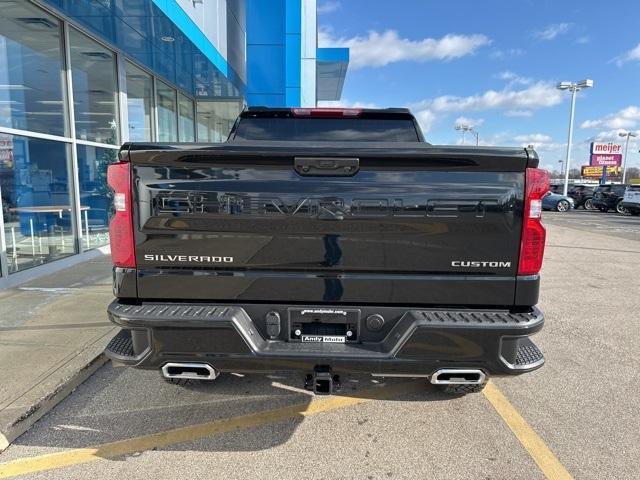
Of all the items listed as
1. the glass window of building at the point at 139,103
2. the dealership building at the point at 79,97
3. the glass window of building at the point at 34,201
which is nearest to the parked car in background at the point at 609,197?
the dealership building at the point at 79,97

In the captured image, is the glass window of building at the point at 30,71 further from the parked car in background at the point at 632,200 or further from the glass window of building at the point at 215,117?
the parked car in background at the point at 632,200

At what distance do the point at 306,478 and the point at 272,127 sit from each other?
2.75m

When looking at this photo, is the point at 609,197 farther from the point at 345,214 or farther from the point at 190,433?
the point at 190,433

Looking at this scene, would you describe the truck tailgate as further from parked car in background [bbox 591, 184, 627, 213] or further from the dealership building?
parked car in background [bbox 591, 184, 627, 213]

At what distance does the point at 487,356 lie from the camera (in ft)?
8.01

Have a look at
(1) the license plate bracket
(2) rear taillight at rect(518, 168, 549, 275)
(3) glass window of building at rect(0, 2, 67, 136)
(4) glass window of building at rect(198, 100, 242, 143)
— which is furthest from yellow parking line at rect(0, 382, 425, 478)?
(4) glass window of building at rect(198, 100, 242, 143)

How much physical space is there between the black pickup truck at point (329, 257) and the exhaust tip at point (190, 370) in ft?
0.05

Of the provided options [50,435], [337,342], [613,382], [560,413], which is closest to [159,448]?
[50,435]

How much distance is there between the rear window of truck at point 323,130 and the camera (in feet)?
12.6

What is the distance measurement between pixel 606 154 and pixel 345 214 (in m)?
86.0

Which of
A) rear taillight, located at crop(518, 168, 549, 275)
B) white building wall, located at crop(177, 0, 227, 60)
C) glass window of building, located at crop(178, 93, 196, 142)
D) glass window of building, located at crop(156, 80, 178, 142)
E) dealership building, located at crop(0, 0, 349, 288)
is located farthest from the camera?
glass window of building, located at crop(178, 93, 196, 142)

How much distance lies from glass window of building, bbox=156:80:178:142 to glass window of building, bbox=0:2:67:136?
413cm

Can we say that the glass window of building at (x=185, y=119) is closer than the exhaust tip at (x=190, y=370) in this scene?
No

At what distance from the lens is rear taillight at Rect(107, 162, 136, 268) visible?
95.5 inches
